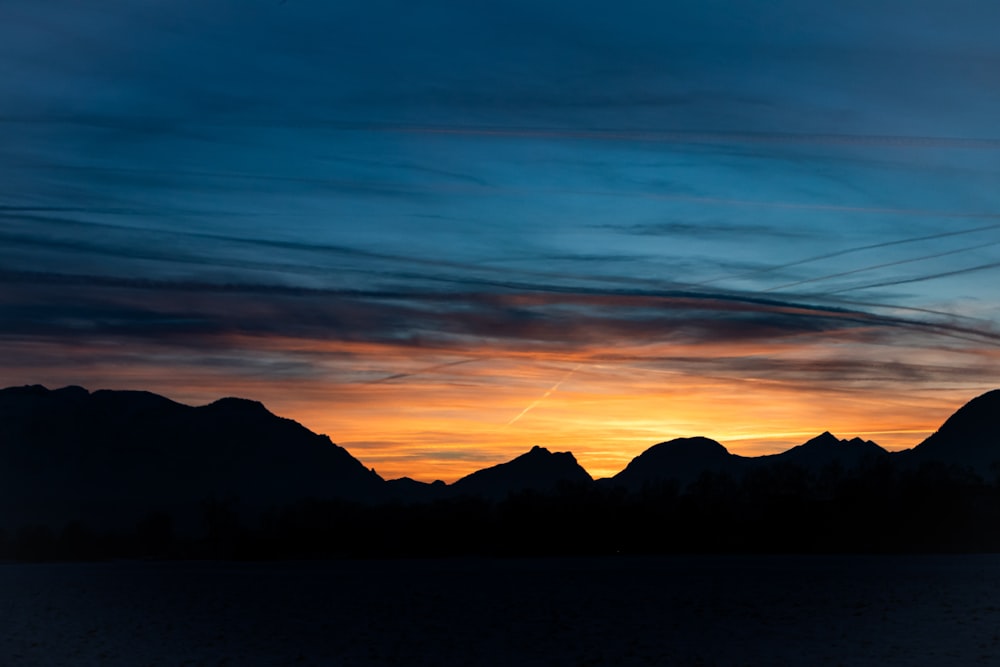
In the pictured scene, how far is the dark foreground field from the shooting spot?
33.0 meters

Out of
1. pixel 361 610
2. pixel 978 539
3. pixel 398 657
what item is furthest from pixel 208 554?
pixel 398 657

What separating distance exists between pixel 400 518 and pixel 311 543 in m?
13.5

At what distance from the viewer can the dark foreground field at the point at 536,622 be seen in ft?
108

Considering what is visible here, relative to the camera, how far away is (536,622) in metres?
43.7

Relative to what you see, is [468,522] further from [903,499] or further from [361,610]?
[361,610]

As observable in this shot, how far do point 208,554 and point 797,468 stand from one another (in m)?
95.5

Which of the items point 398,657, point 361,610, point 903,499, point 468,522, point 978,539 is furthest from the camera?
point 468,522

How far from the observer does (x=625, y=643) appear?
116 feet

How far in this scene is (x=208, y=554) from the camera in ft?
564

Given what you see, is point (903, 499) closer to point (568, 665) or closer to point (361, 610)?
point (361, 610)

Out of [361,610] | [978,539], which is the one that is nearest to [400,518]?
[978,539]

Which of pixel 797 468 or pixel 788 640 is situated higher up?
pixel 797 468

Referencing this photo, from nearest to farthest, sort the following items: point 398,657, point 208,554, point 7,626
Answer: point 398,657
point 7,626
point 208,554

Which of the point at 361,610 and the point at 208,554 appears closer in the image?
the point at 361,610
